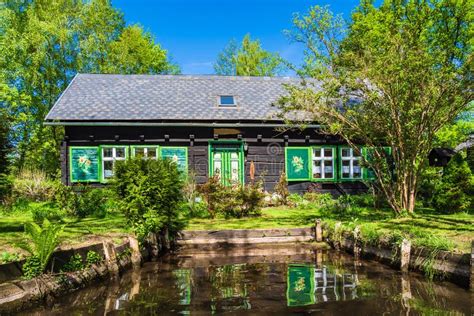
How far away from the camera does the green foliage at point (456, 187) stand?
12789 millimetres

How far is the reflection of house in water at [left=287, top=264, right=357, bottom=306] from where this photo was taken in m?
6.16

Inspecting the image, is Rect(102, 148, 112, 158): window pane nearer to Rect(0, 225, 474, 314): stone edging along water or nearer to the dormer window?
the dormer window

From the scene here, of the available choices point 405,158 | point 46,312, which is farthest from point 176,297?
point 405,158

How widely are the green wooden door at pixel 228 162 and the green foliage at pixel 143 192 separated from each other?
7.35m

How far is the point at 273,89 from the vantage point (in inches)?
791

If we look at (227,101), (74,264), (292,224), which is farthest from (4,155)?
(227,101)

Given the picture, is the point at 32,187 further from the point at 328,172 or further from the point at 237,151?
the point at 328,172

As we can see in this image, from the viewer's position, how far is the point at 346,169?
17.6 metres

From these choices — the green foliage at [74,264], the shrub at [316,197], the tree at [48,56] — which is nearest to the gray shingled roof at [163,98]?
the shrub at [316,197]

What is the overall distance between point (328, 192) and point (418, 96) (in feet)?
24.2

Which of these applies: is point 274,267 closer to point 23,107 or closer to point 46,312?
point 46,312

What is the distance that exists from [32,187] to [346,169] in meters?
13.6

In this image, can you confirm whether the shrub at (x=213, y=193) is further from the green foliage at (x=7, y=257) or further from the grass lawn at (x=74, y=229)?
the green foliage at (x=7, y=257)

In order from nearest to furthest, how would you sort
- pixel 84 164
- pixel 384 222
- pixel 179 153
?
pixel 384 222 → pixel 84 164 → pixel 179 153
